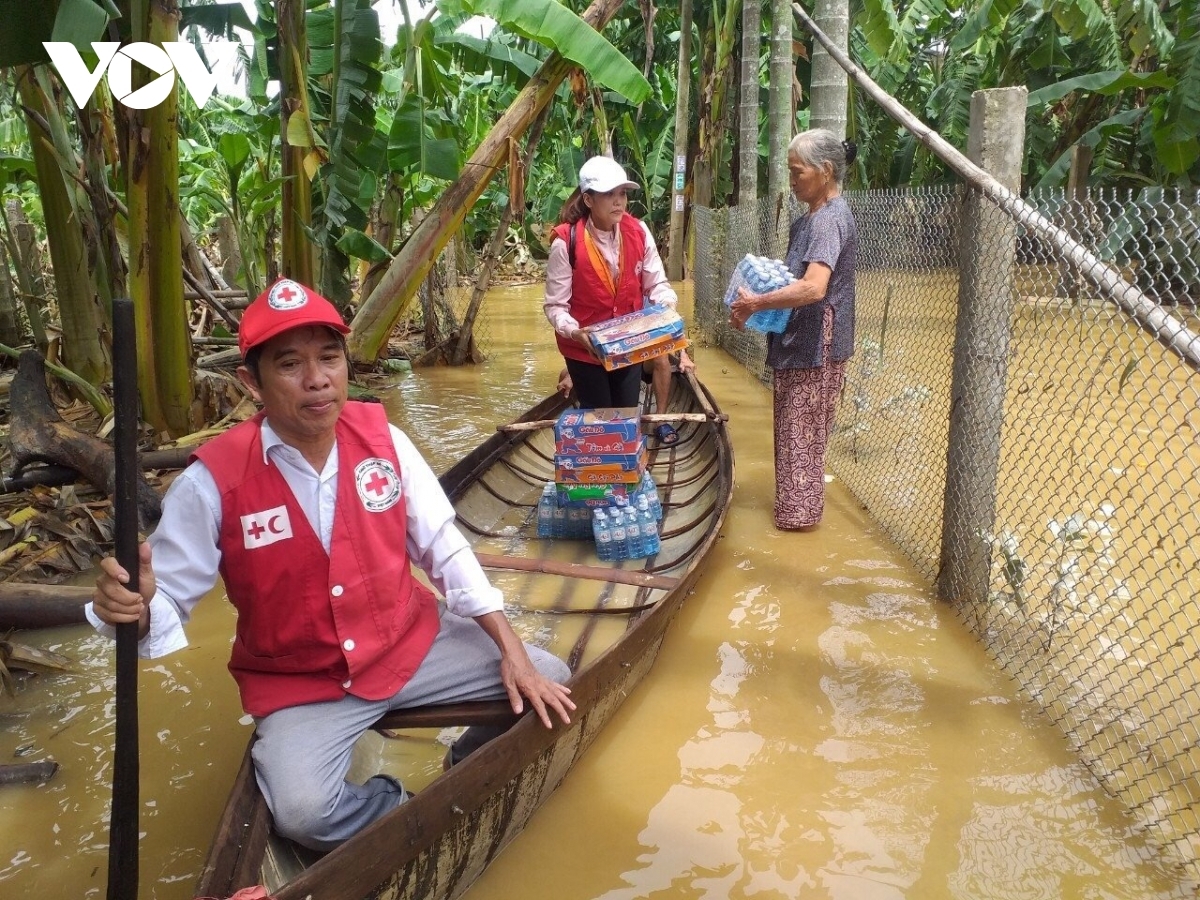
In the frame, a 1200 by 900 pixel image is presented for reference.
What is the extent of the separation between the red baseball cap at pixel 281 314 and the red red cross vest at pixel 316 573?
0.21 meters

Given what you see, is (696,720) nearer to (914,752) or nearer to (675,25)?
(914,752)

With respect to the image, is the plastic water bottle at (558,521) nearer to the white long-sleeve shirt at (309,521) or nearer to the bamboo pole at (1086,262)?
the white long-sleeve shirt at (309,521)

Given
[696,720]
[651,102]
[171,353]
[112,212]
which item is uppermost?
[651,102]

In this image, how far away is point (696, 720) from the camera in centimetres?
311

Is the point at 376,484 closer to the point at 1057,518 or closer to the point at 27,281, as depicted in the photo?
the point at 1057,518

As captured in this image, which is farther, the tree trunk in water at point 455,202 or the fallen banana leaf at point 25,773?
the tree trunk in water at point 455,202

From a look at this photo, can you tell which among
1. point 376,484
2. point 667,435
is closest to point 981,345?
point 376,484

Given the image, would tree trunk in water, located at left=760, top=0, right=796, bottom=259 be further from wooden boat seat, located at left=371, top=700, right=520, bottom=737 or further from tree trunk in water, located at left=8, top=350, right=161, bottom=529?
wooden boat seat, located at left=371, top=700, right=520, bottom=737

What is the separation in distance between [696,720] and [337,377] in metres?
1.84

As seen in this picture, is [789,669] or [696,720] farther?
[789,669]

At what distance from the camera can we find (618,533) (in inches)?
163

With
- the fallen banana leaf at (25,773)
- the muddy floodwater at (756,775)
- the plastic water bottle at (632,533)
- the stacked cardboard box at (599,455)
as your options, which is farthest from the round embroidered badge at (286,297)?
the plastic water bottle at (632,533)

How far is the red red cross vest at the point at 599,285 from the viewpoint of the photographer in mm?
4445

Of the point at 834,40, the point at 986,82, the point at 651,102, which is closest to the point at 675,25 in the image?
the point at 651,102
